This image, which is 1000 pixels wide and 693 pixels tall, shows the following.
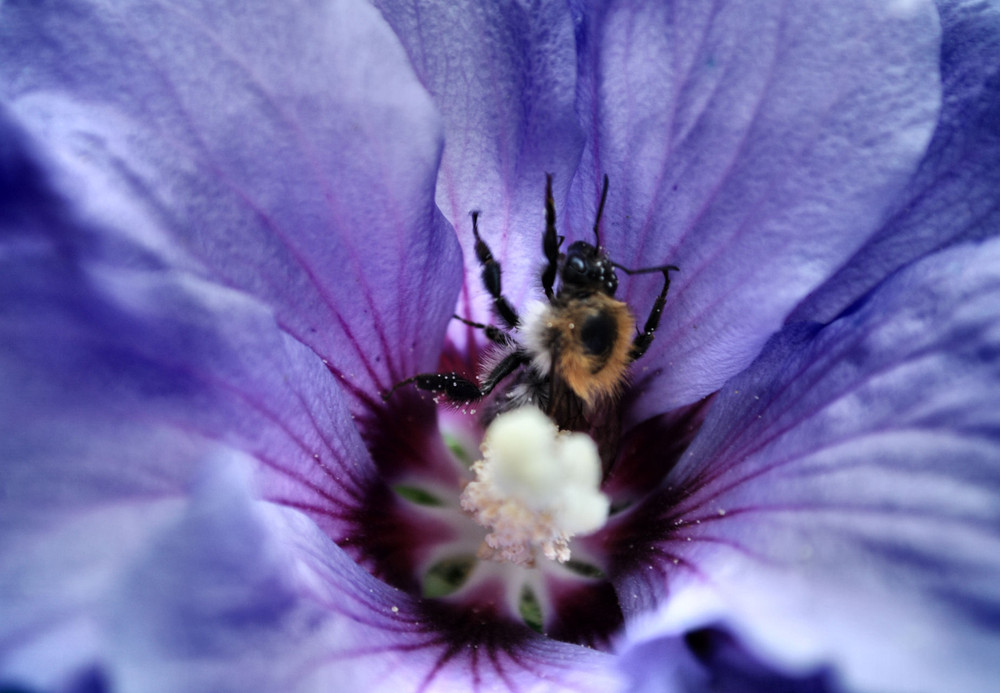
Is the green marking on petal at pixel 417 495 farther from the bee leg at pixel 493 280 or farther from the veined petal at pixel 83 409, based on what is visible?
the veined petal at pixel 83 409

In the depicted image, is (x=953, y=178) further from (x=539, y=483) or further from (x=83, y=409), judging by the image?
(x=83, y=409)

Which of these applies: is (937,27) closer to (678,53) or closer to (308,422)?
(678,53)

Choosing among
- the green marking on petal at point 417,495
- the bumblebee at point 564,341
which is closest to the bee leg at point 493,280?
the bumblebee at point 564,341

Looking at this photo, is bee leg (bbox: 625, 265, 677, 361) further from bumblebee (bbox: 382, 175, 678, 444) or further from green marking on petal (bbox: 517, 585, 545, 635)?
green marking on petal (bbox: 517, 585, 545, 635)

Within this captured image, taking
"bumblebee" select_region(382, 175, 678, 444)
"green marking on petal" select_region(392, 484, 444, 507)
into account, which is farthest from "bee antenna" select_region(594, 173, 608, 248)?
"green marking on petal" select_region(392, 484, 444, 507)

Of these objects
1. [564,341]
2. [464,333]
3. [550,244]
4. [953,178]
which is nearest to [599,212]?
[550,244]

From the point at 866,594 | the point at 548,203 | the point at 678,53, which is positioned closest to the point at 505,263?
the point at 548,203
